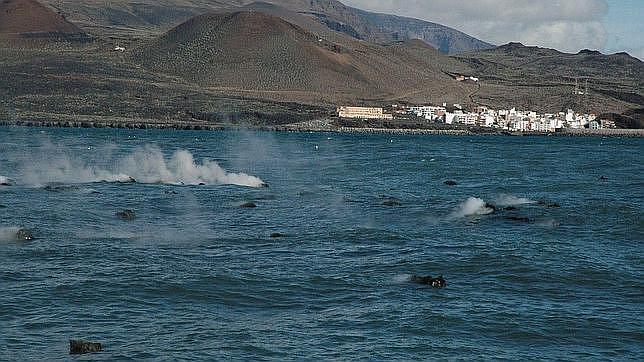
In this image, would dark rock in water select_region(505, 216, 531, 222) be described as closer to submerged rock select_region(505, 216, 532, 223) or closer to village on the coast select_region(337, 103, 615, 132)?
submerged rock select_region(505, 216, 532, 223)

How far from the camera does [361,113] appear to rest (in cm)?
16525

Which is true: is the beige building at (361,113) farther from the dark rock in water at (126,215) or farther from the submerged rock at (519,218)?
the dark rock in water at (126,215)

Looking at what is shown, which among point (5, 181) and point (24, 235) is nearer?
point (24, 235)

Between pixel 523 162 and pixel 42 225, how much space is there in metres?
51.0

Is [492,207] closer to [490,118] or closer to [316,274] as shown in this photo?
[316,274]

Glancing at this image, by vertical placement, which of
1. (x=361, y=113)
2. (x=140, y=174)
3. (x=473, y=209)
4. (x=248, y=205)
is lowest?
(x=140, y=174)

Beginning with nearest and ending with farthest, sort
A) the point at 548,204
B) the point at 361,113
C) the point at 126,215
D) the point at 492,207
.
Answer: the point at 126,215, the point at 492,207, the point at 548,204, the point at 361,113

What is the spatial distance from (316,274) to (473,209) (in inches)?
532

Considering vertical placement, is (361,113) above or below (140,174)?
above

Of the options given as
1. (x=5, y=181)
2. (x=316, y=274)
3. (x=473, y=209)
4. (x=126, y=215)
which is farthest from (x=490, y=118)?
(x=316, y=274)

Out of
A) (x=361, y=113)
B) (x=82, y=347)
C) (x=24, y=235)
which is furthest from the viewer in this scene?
(x=361, y=113)

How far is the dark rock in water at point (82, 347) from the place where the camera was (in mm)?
13759

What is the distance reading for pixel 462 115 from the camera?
176750mm

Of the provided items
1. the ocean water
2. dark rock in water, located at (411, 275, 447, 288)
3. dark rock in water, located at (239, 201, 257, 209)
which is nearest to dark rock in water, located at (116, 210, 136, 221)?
the ocean water
